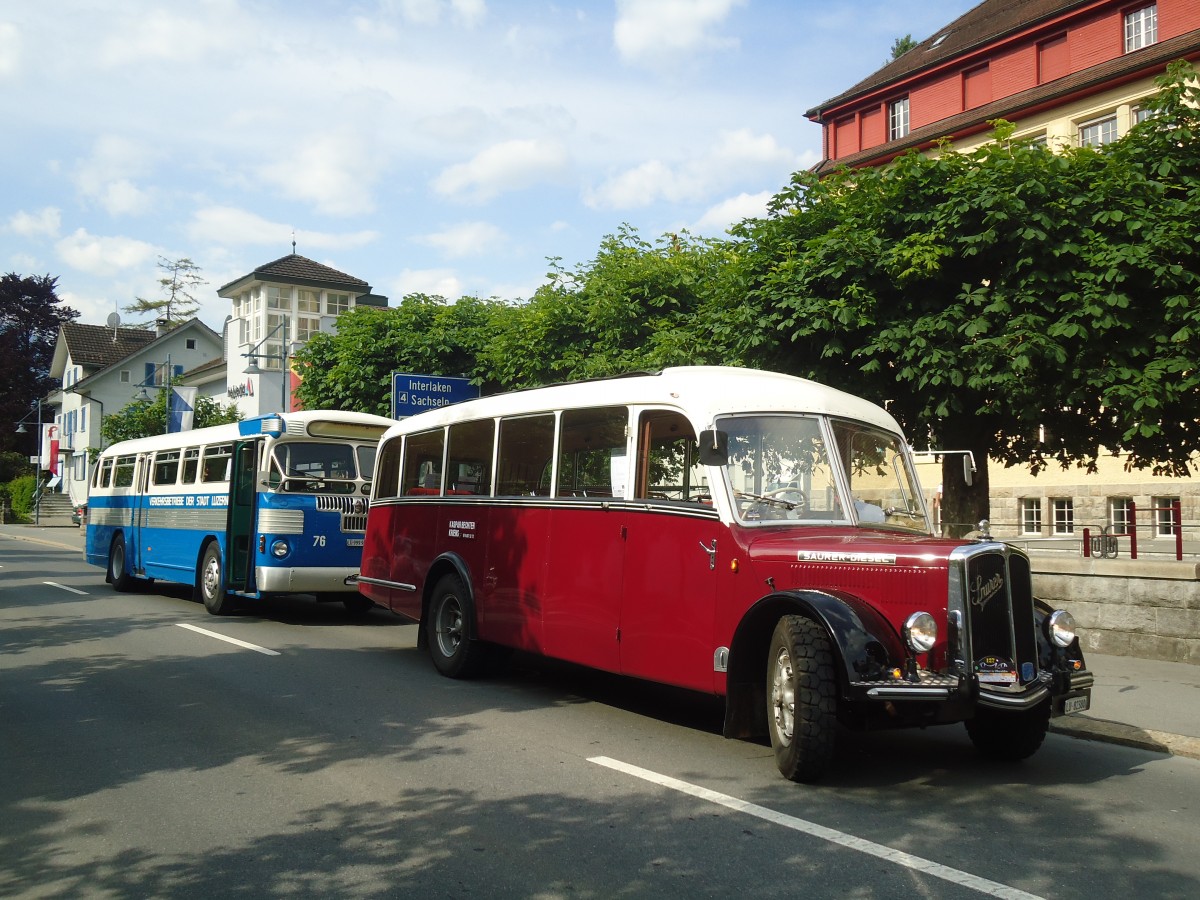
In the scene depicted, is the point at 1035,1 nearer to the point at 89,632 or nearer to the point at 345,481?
the point at 345,481

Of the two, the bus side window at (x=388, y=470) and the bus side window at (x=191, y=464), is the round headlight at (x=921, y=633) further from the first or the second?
the bus side window at (x=191, y=464)

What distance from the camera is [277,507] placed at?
15.3m

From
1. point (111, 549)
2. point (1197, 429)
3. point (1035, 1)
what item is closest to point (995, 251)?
point (1197, 429)

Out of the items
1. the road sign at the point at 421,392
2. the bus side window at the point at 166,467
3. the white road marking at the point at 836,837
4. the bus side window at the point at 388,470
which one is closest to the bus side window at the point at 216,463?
the bus side window at the point at 166,467

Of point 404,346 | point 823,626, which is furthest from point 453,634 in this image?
point 404,346

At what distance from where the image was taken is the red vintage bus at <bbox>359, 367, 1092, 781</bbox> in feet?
21.3

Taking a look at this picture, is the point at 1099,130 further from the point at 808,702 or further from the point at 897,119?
the point at 808,702

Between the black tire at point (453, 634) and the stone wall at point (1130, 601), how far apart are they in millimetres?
7060

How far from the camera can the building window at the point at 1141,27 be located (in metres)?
31.9

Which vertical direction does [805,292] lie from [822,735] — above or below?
above

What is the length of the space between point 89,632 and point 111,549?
830 cm

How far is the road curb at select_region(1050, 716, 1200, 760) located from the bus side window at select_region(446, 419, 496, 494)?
5212 millimetres

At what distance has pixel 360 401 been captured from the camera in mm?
28344

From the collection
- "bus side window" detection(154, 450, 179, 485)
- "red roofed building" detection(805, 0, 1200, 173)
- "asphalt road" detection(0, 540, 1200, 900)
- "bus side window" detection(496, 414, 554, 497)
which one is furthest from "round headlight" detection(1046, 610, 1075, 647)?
"red roofed building" detection(805, 0, 1200, 173)
